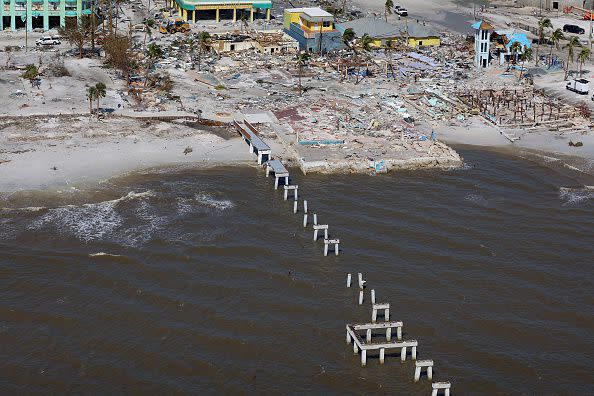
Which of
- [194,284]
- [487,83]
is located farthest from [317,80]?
[194,284]

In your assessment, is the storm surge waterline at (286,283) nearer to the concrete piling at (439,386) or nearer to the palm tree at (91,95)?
the concrete piling at (439,386)

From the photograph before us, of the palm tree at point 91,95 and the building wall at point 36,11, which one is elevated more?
the building wall at point 36,11

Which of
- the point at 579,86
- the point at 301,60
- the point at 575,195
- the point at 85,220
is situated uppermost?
the point at 579,86

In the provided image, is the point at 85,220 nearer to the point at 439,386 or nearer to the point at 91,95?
the point at 91,95

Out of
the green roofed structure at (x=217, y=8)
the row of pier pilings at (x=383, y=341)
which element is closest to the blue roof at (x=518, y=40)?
the green roofed structure at (x=217, y=8)

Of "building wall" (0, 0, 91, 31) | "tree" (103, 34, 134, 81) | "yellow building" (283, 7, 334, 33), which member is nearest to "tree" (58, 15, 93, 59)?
"tree" (103, 34, 134, 81)

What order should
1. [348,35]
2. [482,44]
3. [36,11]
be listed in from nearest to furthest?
1. [482,44]
2. [348,35]
3. [36,11]

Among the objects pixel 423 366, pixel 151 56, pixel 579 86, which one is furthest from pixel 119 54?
pixel 423 366
